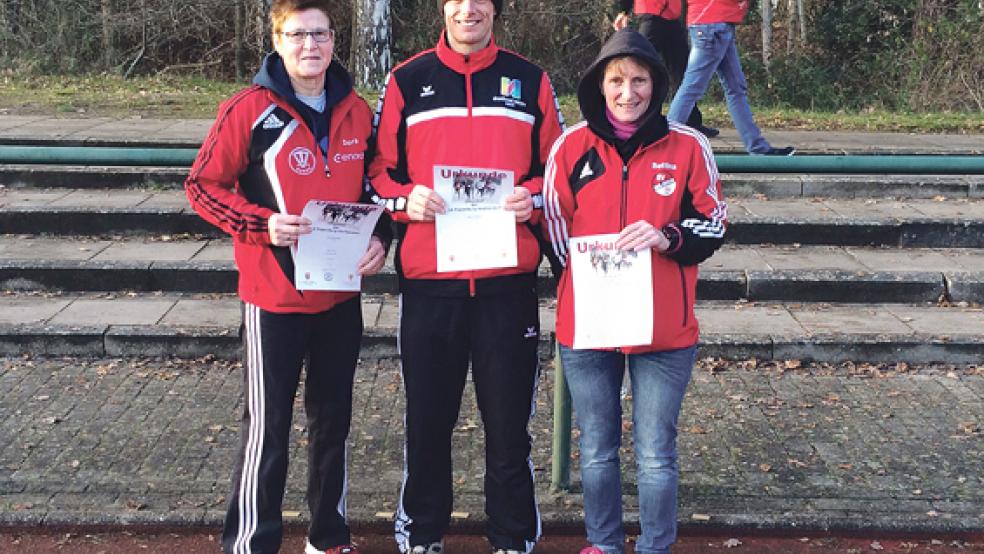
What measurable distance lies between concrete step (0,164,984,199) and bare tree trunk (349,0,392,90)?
6.67 m

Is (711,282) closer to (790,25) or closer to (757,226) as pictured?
(757,226)

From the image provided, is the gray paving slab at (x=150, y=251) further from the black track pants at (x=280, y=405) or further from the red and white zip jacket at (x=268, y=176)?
the red and white zip jacket at (x=268, y=176)

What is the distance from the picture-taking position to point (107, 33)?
18172 millimetres

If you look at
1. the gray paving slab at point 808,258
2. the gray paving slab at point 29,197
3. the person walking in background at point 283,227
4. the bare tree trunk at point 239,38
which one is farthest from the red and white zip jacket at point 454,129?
the bare tree trunk at point 239,38

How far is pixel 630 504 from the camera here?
5.03m

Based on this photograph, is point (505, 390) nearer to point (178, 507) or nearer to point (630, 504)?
point (630, 504)

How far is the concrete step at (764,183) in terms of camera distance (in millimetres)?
9367

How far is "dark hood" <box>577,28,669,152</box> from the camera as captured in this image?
3916mm

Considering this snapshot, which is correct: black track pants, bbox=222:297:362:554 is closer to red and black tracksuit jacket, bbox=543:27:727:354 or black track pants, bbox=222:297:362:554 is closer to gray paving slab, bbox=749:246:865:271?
red and black tracksuit jacket, bbox=543:27:727:354

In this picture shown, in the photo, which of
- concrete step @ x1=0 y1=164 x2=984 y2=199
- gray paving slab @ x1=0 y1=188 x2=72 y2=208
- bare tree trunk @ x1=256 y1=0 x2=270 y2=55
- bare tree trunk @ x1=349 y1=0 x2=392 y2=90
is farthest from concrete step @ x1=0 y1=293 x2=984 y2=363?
bare tree trunk @ x1=256 y1=0 x2=270 y2=55

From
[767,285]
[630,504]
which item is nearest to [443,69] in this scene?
[630,504]

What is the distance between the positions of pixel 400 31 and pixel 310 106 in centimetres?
1432

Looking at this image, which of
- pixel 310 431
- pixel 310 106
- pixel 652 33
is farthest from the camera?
pixel 652 33

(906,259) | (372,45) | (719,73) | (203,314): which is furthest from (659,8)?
(372,45)
